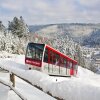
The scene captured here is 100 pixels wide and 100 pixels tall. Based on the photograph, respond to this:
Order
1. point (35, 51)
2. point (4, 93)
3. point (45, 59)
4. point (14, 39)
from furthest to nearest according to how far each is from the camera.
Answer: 1. point (14, 39)
2. point (35, 51)
3. point (45, 59)
4. point (4, 93)

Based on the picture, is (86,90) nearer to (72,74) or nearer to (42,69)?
(42,69)

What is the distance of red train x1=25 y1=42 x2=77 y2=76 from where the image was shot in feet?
93.5

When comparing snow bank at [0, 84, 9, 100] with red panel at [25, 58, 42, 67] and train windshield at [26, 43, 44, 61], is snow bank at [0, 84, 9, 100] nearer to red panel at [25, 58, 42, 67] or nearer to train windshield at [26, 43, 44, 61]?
train windshield at [26, 43, 44, 61]

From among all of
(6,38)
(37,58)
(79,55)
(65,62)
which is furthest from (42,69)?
(79,55)

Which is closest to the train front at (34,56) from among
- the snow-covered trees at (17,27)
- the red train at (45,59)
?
the red train at (45,59)

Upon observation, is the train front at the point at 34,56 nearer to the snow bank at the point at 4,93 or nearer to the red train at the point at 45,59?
the red train at the point at 45,59

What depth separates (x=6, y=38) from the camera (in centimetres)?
8769

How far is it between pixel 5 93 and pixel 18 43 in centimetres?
8081

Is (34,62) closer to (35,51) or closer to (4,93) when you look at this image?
(35,51)

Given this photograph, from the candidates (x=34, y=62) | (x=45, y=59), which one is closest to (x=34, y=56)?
(x=34, y=62)

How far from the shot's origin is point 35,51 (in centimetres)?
2931

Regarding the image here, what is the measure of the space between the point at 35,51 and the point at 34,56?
0.66 m

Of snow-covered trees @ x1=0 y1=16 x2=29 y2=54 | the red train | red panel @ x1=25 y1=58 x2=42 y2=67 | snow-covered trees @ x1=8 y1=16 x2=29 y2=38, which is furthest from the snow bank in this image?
snow-covered trees @ x1=8 y1=16 x2=29 y2=38

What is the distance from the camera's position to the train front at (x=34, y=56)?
93.8 feet
